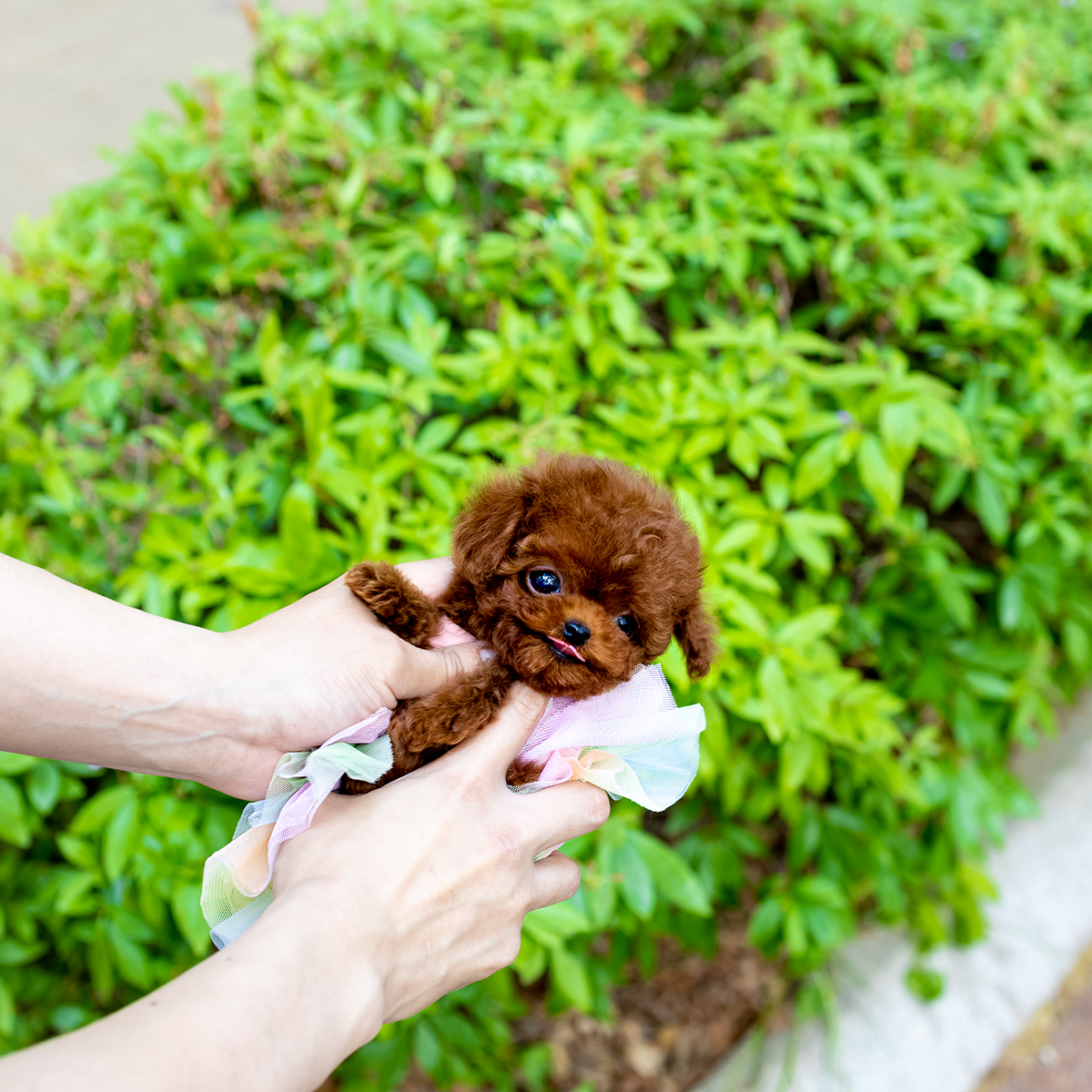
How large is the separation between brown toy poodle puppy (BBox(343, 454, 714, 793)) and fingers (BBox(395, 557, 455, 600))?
0.17 ft

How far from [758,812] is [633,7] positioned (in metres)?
2.36

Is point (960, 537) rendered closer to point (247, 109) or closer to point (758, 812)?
point (758, 812)

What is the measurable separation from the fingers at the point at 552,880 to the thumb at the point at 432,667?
313mm

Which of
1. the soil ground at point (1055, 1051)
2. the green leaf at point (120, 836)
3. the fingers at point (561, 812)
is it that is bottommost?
the soil ground at point (1055, 1051)

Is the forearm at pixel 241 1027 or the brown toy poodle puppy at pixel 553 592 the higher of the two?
the brown toy poodle puppy at pixel 553 592

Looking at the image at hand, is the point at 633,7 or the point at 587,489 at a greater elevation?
the point at 633,7

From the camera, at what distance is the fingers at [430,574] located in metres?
1.20

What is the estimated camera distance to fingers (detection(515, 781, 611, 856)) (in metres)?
1.13

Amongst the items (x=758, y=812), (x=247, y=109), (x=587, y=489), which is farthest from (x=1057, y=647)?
(x=247, y=109)

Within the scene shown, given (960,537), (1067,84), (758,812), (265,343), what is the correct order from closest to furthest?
1. (265,343)
2. (758,812)
3. (960,537)
4. (1067,84)

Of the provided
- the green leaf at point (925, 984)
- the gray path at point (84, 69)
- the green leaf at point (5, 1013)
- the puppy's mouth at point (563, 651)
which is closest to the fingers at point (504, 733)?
the puppy's mouth at point (563, 651)

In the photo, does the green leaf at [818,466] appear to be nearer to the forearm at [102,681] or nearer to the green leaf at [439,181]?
the green leaf at [439,181]

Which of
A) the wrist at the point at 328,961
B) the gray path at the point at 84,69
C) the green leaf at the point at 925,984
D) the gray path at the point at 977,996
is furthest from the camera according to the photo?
the gray path at the point at 84,69

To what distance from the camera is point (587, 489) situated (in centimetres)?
104
